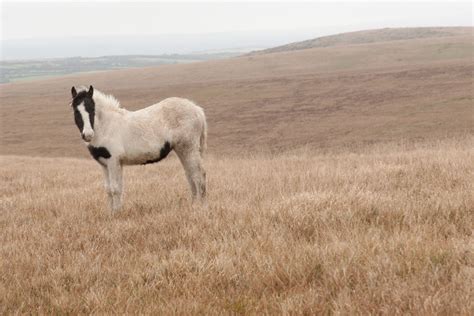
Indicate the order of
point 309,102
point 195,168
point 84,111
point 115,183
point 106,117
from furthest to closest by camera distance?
point 309,102 < point 195,168 < point 106,117 < point 115,183 < point 84,111

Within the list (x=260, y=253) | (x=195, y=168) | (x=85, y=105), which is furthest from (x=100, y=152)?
(x=260, y=253)

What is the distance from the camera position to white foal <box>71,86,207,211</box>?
8.42 metres

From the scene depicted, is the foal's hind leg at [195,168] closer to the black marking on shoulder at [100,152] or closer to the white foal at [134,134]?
the white foal at [134,134]

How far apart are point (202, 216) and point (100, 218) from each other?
2132mm

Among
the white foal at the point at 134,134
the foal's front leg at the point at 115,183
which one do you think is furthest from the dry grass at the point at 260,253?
the white foal at the point at 134,134

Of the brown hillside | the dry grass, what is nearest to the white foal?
the dry grass

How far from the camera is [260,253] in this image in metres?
5.24

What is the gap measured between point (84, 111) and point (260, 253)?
448cm

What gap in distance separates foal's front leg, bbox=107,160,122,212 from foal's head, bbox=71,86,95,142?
0.68 meters

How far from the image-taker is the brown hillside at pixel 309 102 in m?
31.0

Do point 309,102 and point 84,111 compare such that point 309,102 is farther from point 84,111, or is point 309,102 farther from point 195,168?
point 84,111

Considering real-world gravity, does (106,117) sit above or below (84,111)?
below

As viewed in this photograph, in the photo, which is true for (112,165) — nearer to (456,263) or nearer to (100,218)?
(100,218)

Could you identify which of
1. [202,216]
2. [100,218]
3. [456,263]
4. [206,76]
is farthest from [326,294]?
[206,76]
